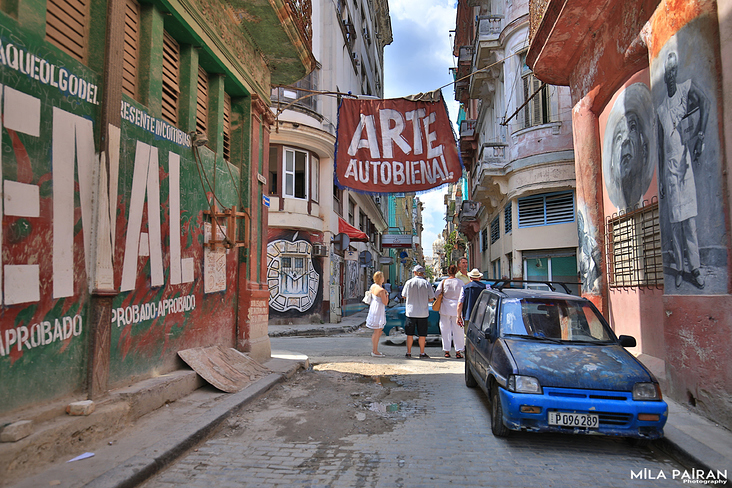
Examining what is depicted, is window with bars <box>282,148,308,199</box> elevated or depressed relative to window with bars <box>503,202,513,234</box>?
elevated

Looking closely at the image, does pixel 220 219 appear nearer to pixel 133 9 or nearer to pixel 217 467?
pixel 133 9

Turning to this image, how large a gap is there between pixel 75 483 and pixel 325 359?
22.6 ft

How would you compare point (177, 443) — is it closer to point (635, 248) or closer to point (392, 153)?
point (635, 248)

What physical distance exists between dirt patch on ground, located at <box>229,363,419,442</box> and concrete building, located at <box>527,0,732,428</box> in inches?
138

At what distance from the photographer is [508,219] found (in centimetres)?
1794

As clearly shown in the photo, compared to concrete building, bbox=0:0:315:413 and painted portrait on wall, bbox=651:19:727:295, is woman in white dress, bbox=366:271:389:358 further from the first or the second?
painted portrait on wall, bbox=651:19:727:295

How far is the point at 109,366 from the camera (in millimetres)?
4977

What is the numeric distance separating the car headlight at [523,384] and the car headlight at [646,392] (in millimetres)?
931

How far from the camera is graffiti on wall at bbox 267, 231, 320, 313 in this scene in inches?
718

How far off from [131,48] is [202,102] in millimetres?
2096

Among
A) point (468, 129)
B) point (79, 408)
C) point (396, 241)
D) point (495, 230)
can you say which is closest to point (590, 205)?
point (79, 408)

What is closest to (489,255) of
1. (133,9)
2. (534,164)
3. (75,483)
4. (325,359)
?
(534,164)

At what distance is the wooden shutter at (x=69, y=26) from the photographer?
4418 mm

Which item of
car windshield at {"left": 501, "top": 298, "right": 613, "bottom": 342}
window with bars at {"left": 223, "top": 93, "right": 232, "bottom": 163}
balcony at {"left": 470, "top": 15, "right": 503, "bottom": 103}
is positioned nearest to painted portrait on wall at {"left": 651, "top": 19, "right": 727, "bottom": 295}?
car windshield at {"left": 501, "top": 298, "right": 613, "bottom": 342}
